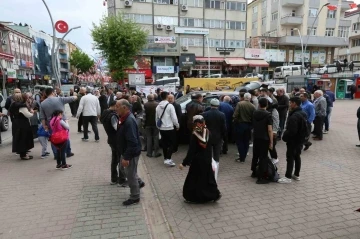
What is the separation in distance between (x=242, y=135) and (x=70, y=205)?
13.8 ft

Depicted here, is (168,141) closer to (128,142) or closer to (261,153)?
(261,153)

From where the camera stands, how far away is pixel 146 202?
4617 mm

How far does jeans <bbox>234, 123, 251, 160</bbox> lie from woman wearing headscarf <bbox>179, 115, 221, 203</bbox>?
242cm

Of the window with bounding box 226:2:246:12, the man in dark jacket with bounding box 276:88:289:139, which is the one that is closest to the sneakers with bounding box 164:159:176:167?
the man in dark jacket with bounding box 276:88:289:139

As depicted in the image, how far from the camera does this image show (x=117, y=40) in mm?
24891

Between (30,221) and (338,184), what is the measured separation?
5669 mm

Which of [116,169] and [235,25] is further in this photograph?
[235,25]

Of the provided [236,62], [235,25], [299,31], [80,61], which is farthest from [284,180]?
[80,61]

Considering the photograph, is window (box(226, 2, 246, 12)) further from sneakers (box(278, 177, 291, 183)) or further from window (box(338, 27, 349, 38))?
sneakers (box(278, 177, 291, 183))

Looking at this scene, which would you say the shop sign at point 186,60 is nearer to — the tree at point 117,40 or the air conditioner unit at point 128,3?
Result: the air conditioner unit at point 128,3

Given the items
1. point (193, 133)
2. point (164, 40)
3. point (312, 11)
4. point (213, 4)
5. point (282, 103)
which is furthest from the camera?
point (312, 11)

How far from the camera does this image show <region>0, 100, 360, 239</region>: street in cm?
369

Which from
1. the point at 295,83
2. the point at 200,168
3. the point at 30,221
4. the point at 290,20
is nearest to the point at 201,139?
the point at 200,168

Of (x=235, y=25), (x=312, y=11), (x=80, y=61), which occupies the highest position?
(x=312, y=11)
